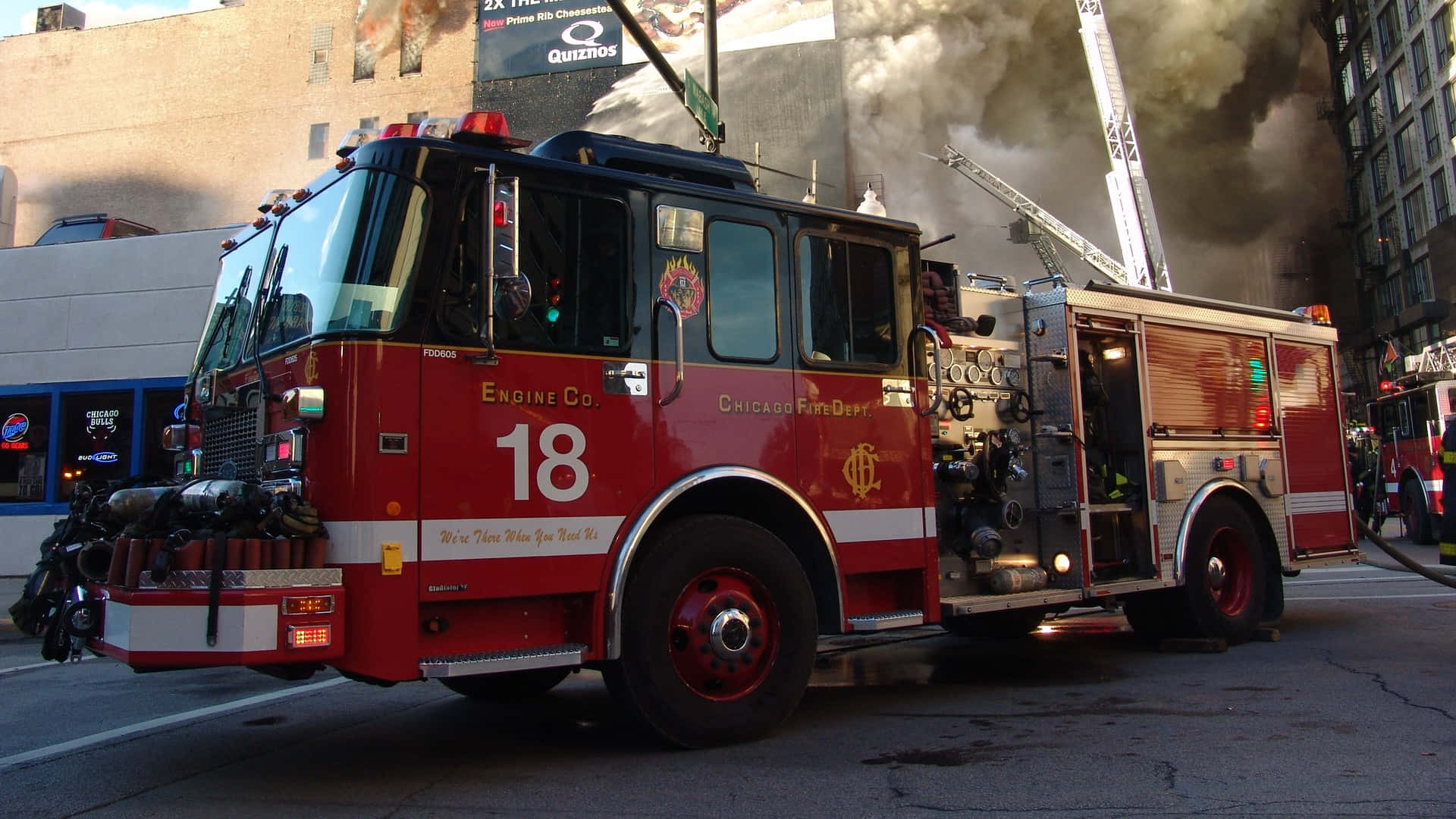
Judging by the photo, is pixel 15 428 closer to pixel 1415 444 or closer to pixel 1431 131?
pixel 1415 444

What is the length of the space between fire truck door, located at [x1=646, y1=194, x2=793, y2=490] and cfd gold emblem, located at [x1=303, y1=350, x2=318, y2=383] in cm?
151

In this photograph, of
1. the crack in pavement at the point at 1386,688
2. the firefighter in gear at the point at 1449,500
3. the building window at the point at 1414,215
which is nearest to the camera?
the crack in pavement at the point at 1386,688

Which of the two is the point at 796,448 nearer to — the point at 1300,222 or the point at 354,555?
the point at 354,555

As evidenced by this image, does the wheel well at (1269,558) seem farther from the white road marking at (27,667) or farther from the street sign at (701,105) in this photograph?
the white road marking at (27,667)

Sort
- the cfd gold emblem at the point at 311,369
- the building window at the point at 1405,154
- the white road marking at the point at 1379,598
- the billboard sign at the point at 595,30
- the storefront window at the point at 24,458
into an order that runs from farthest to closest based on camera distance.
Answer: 1. the building window at the point at 1405,154
2. the billboard sign at the point at 595,30
3. the storefront window at the point at 24,458
4. the white road marking at the point at 1379,598
5. the cfd gold emblem at the point at 311,369

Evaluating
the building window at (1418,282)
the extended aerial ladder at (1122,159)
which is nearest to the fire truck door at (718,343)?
the extended aerial ladder at (1122,159)

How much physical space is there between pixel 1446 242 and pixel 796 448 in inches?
1779

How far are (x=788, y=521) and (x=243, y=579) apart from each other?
2682mm

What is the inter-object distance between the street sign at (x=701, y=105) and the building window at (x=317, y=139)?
4243 cm

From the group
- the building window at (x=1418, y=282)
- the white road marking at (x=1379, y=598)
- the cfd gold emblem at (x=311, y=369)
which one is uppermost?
the building window at (x=1418, y=282)

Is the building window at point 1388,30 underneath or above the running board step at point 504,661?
above

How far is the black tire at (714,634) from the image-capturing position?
4.81 meters

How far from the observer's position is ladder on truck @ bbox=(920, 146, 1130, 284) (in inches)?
1593

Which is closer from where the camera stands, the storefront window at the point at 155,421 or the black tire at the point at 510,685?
the black tire at the point at 510,685
